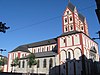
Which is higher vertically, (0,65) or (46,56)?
(46,56)

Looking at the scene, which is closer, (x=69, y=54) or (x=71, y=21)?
(x=69, y=54)

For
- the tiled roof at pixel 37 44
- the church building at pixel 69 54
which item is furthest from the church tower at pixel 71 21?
the tiled roof at pixel 37 44

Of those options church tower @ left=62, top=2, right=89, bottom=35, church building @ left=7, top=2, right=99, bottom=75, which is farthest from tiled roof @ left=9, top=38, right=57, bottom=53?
church tower @ left=62, top=2, right=89, bottom=35

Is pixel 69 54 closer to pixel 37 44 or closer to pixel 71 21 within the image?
pixel 71 21

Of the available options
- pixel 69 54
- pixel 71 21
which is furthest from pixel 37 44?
pixel 69 54

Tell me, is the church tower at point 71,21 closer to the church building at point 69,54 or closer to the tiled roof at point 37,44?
the church building at point 69,54

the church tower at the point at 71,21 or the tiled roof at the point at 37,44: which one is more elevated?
the church tower at the point at 71,21

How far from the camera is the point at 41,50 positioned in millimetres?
65000

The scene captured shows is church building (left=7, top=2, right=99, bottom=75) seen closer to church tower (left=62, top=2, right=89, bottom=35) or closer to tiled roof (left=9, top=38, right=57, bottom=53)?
church tower (left=62, top=2, right=89, bottom=35)

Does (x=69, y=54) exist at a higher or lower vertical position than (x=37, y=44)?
lower

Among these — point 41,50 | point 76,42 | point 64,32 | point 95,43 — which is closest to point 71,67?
point 76,42

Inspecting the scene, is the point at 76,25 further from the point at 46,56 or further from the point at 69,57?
the point at 46,56

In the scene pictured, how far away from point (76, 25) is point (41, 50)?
21.3 meters

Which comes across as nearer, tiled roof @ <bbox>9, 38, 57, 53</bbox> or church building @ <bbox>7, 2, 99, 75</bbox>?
church building @ <bbox>7, 2, 99, 75</bbox>
